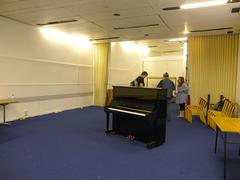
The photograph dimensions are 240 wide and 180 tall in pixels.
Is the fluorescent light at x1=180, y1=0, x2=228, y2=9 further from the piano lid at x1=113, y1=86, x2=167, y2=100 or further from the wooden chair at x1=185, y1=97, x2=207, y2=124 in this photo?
the wooden chair at x1=185, y1=97, x2=207, y2=124

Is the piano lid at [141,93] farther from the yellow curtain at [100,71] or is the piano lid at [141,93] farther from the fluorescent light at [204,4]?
the yellow curtain at [100,71]

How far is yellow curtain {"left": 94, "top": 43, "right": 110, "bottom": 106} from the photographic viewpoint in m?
8.88

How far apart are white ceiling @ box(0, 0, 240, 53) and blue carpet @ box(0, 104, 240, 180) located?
2766 mm

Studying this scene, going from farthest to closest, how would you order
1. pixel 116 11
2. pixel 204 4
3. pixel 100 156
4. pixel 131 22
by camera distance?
1. pixel 131 22
2. pixel 116 11
3. pixel 204 4
4. pixel 100 156

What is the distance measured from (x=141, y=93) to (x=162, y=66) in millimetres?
8292

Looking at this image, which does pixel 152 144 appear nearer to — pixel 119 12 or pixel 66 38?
pixel 119 12

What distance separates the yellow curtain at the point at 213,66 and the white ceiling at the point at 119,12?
551mm

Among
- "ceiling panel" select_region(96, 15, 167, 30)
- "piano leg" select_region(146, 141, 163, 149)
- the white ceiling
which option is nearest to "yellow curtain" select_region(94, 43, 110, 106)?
the white ceiling

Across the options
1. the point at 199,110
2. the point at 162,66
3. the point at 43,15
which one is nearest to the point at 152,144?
the point at 199,110

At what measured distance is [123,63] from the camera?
10.8 metres

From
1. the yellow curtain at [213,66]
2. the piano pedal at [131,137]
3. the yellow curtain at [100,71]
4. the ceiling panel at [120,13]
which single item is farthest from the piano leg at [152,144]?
the yellow curtain at [100,71]

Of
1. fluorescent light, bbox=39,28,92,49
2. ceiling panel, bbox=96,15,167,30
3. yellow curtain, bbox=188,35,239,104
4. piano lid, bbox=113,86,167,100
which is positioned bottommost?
piano lid, bbox=113,86,167,100

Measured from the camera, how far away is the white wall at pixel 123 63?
998cm

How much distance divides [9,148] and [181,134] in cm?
365
